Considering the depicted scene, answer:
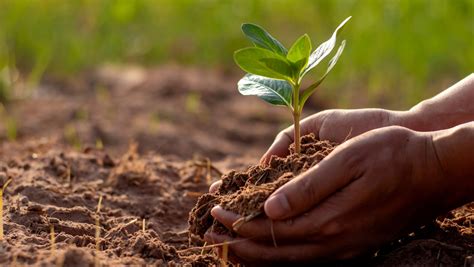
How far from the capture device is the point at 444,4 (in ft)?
19.3

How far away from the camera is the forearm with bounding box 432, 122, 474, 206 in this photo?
6.25ft

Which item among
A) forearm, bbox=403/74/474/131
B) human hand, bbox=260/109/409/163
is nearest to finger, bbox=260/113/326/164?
human hand, bbox=260/109/409/163

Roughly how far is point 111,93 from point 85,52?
96 cm

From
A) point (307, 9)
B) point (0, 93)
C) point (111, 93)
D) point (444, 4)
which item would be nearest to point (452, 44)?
point (444, 4)

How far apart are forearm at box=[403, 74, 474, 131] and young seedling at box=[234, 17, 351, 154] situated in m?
0.45

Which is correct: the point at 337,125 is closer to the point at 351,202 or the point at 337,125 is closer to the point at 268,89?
the point at 268,89

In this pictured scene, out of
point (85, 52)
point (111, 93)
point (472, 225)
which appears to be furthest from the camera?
point (85, 52)

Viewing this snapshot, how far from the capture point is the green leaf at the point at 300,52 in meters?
2.07

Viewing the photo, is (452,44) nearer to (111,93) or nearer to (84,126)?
(111,93)

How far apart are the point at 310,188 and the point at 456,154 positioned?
1.23 ft

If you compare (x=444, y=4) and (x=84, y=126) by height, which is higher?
(x=444, y=4)

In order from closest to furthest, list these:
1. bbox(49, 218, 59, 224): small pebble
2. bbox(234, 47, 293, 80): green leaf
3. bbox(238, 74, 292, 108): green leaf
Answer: bbox(234, 47, 293, 80): green leaf < bbox(238, 74, 292, 108): green leaf < bbox(49, 218, 59, 224): small pebble

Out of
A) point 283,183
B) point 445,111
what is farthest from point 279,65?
point 445,111

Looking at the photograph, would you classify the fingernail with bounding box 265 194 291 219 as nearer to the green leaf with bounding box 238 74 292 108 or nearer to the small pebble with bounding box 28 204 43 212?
the green leaf with bounding box 238 74 292 108
